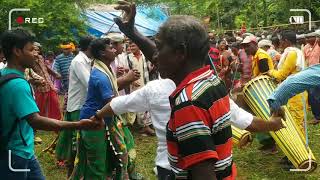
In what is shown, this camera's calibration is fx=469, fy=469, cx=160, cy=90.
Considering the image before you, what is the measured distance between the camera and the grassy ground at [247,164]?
5.94 m

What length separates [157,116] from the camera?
9.52 ft

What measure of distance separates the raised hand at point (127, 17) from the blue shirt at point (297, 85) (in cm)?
107

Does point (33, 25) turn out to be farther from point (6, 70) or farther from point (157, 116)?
point (157, 116)

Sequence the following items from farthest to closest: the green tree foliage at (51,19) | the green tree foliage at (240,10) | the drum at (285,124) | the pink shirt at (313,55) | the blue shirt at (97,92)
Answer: the green tree foliage at (240,10) → the green tree foliage at (51,19) → the pink shirt at (313,55) → the drum at (285,124) → the blue shirt at (97,92)

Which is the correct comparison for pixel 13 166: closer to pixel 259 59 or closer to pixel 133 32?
pixel 133 32

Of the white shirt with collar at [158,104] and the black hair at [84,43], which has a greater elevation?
the black hair at [84,43]

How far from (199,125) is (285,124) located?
3.88m

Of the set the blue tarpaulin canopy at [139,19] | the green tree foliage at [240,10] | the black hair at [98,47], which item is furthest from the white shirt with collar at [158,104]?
the blue tarpaulin canopy at [139,19]

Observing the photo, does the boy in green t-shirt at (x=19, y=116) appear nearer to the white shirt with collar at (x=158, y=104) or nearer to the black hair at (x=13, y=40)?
the black hair at (x=13, y=40)

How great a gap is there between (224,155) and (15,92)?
175 centimetres

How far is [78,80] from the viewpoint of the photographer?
5.34m

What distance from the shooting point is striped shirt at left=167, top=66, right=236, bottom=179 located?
5.89 ft

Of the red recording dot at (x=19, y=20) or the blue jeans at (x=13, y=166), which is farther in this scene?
the red recording dot at (x=19, y=20)

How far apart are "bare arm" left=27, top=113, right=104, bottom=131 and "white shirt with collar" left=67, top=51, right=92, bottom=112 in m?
1.90
